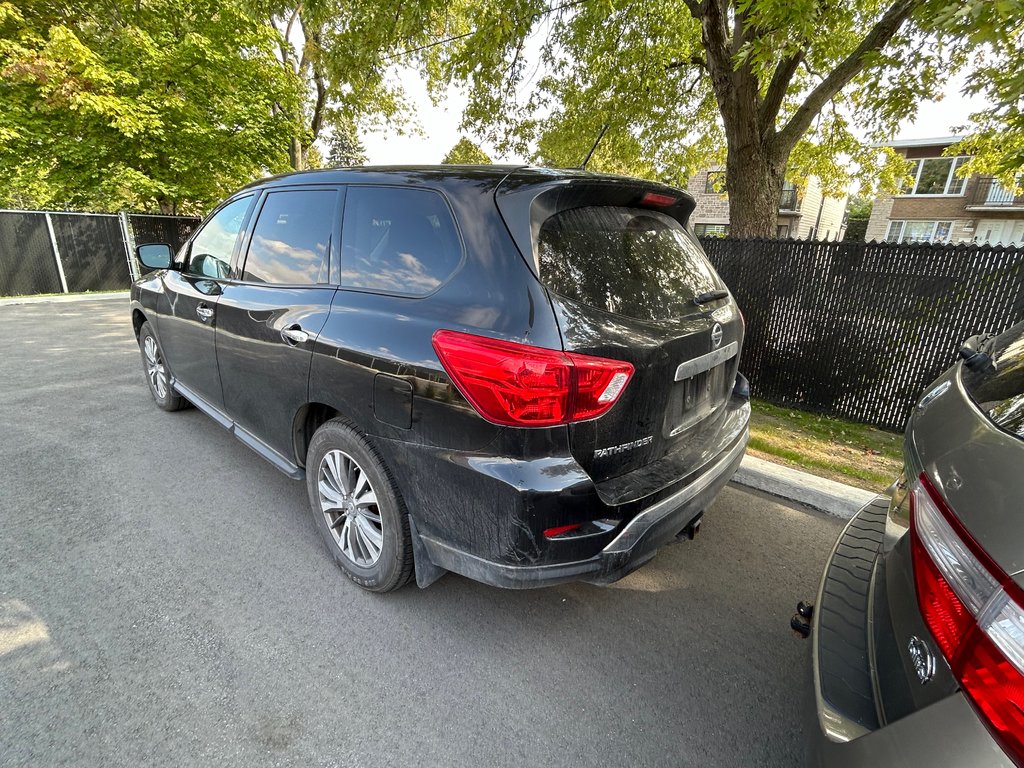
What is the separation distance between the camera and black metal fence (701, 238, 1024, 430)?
14.5 feet

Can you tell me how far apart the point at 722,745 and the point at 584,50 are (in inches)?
401

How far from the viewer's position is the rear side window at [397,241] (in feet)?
6.56

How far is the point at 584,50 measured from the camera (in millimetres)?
8844

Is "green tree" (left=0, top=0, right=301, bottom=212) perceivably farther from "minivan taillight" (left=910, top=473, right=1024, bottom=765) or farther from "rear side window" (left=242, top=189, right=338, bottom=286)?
"minivan taillight" (left=910, top=473, right=1024, bottom=765)

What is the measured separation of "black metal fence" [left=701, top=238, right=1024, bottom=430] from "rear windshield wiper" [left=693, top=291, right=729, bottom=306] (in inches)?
130

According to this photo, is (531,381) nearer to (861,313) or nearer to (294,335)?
(294,335)

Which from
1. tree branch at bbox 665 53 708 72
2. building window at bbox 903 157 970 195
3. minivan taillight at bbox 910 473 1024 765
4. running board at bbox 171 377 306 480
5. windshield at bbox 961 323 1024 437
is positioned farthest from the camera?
building window at bbox 903 157 970 195

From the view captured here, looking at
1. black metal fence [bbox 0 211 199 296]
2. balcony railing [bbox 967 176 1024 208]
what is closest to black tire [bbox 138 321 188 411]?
black metal fence [bbox 0 211 199 296]

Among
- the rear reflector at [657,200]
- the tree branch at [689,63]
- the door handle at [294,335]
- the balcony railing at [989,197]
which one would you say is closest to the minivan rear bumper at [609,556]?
the door handle at [294,335]

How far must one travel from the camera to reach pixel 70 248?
1262cm

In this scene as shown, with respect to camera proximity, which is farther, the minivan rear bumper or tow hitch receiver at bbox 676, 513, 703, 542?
tow hitch receiver at bbox 676, 513, 703, 542

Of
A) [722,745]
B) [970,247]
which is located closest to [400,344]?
[722,745]

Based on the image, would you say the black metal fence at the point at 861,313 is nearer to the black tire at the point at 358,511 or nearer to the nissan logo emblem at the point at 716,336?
the nissan logo emblem at the point at 716,336

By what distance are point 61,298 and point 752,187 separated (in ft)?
49.1
